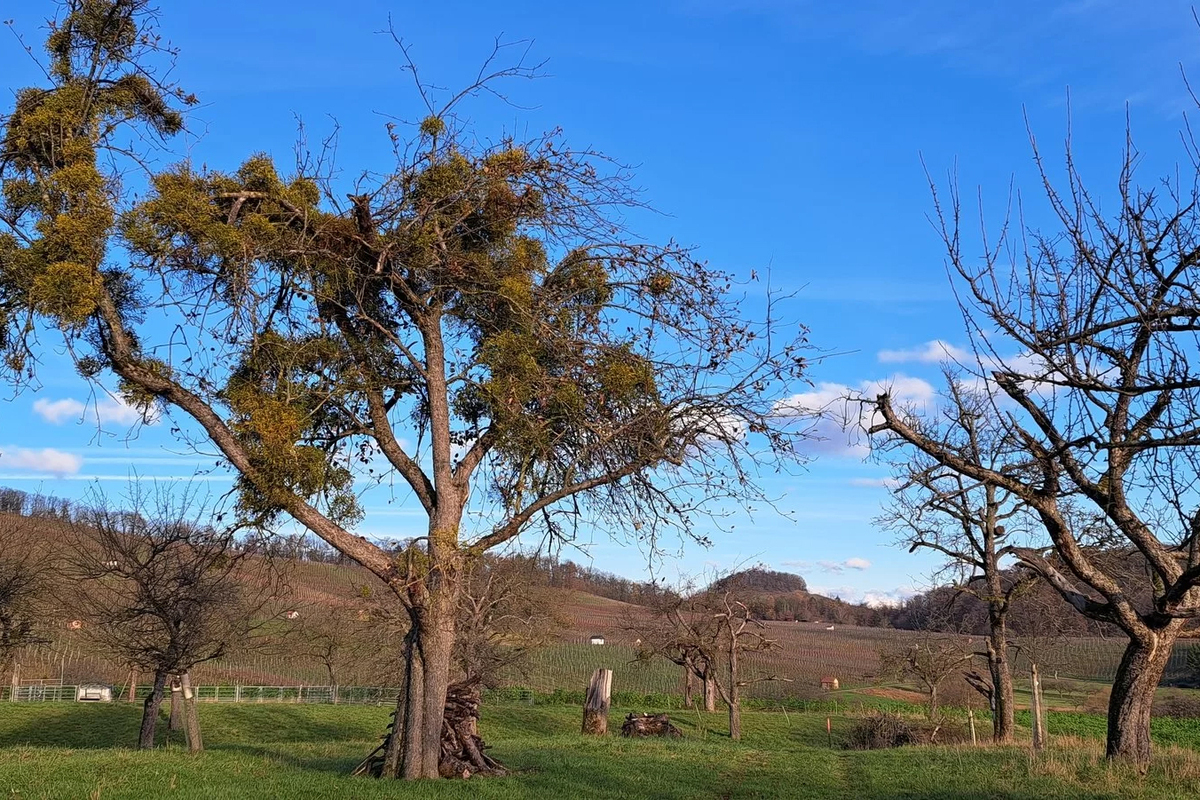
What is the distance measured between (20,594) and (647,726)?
60.6 ft

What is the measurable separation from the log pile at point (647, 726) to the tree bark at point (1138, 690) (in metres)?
18.1

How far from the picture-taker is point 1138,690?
11883 mm

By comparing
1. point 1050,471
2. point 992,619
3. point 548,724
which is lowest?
point 548,724

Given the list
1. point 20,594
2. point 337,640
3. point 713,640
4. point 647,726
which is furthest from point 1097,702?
point 20,594

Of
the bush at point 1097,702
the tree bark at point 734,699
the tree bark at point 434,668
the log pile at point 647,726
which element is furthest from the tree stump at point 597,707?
the bush at point 1097,702

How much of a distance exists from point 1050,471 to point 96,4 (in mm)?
12136

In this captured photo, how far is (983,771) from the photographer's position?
42.3 feet

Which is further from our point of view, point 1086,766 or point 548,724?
point 548,724

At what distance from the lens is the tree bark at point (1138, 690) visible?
11820 mm

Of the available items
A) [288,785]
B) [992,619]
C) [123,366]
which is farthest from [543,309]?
[992,619]

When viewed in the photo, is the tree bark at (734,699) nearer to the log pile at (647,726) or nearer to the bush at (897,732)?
the log pile at (647,726)

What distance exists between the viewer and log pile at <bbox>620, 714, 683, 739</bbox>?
28.7 m

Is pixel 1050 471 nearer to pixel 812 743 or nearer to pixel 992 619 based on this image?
pixel 992 619

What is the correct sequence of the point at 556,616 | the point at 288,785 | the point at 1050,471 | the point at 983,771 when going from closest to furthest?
the point at 288,785 < the point at 1050,471 < the point at 983,771 < the point at 556,616
